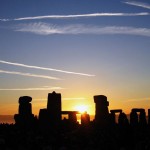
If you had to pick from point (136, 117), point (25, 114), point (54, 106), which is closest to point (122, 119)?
point (136, 117)

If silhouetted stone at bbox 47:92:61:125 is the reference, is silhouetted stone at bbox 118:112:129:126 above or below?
below

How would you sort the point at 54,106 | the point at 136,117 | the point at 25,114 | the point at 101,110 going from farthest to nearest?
the point at 136,117 < the point at 101,110 < the point at 25,114 < the point at 54,106

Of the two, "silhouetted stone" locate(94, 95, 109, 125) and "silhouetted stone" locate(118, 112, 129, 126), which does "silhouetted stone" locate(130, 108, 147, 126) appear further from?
"silhouetted stone" locate(94, 95, 109, 125)

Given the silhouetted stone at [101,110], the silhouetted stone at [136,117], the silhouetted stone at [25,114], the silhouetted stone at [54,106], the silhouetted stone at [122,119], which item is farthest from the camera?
the silhouetted stone at [136,117]

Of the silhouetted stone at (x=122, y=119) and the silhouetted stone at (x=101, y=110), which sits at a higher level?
the silhouetted stone at (x=101, y=110)

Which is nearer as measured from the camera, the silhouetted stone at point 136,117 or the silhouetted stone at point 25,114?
the silhouetted stone at point 25,114

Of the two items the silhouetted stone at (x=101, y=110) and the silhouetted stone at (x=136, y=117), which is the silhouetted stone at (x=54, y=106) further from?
the silhouetted stone at (x=136, y=117)

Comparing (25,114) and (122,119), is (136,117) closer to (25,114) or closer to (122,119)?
(122,119)

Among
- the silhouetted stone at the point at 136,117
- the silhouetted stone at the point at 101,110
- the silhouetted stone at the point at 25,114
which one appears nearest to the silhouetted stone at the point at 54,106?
the silhouetted stone at the point at 25,114

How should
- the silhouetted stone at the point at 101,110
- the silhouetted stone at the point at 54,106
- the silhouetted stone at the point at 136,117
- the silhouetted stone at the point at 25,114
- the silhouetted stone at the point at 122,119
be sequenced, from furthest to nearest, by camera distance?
the silhouetted stone at the point at 136,117
the silhouetted stone at the point at 101,110
the silhouetted stone at the point at 122,119
the silhouetted stone at the point at 25,114
the silhouetted stone at the point at 54,106

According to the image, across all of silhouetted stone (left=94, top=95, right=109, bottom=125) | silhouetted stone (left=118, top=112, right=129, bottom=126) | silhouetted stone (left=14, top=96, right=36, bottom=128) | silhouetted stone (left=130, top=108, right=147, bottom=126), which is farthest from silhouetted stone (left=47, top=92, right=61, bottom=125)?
silhouetted stone (left=130, top=108, right=147, bottom=126)

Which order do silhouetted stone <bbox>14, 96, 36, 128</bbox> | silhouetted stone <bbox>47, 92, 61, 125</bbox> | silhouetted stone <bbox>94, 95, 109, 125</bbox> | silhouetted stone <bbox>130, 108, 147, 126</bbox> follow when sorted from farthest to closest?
silhouetted stone <bbox>130, 108, 147, 126</bbox> < silhouetted stone <bbox>94, 95, 109, 125</bbox> < silhouetted stone <bbox>14, 96, 36, 128</bbox> < silhouetted stone <bbox>47, 92, 61, 125</bbox>

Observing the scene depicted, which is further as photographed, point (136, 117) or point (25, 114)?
point (136, 117)

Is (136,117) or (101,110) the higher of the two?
(101,110)
